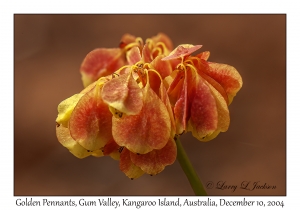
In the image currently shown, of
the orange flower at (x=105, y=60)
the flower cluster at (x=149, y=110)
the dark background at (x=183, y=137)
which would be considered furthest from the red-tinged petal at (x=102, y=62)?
the dark background at (x=183, y=137)

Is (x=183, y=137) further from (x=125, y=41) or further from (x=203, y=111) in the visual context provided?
(x=203, y=111)

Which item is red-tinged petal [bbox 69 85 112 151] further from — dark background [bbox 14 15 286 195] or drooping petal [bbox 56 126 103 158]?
dark background [bbox 14 15 286 195]

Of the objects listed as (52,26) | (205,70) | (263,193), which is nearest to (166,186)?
(263,193)

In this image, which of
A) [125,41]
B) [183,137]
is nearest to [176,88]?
[125,41]

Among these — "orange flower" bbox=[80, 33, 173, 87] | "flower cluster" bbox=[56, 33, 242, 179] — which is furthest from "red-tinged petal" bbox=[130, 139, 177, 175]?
"orange flower" bbox=[80, 33, 173, 87]

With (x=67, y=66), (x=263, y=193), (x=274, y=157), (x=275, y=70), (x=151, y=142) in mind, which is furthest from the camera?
(x=67, y=66)

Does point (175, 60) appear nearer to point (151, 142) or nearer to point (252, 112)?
point (151, 142)

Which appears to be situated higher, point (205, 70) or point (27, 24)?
point (27, 24)
